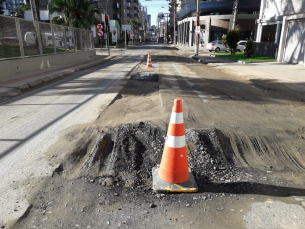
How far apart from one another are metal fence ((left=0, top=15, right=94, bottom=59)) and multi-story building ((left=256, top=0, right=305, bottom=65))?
15.8m

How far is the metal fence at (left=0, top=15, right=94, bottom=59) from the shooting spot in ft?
34.7

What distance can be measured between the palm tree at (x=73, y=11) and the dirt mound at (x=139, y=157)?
27561 millimetres

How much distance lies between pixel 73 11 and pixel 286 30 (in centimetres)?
2304

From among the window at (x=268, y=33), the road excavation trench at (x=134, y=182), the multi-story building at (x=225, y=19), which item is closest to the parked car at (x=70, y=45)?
the road excavation trench at (x=134, y=182)

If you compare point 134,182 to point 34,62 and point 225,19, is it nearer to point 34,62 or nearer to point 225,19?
point 34,62

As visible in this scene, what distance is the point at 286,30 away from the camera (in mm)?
16594

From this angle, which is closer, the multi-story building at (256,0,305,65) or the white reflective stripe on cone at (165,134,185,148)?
the white reflective stripe on cone at (165,134,185,148)

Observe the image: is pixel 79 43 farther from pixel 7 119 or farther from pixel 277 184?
pixel 277 184

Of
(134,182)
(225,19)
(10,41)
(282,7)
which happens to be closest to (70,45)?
(10,41)

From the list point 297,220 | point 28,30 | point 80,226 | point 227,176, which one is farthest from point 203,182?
point 28,30

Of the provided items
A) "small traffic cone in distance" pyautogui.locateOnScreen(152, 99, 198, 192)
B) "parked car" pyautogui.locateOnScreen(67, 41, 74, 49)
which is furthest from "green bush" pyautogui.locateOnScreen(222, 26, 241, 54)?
"small traffic cone in distance" pyautogui.locateOnScreen(152, 99, 198, 192)

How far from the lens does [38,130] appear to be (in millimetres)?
4680

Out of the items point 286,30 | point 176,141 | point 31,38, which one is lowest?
point 176,141

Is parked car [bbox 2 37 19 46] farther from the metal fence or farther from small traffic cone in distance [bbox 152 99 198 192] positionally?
small traffic cone in distance [bbox 152 99 198 192]
